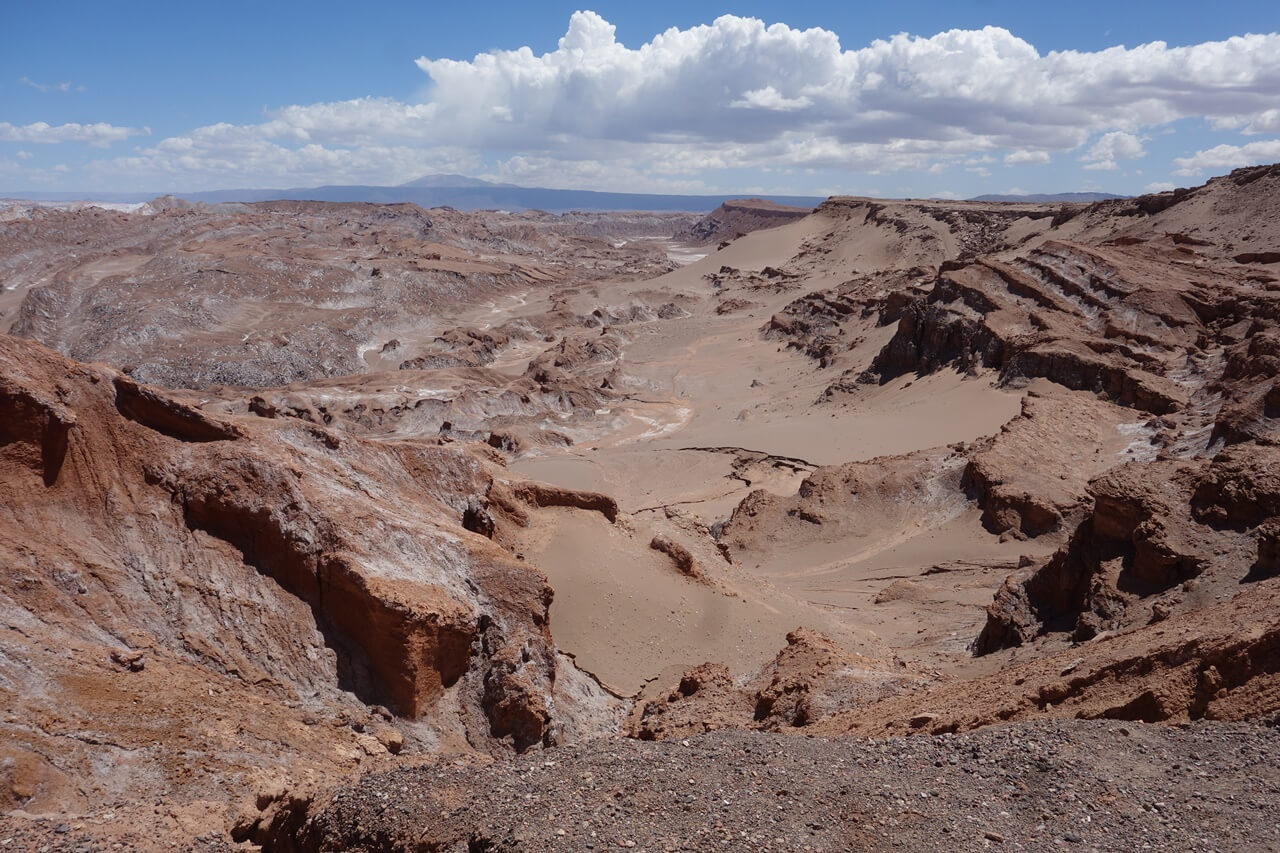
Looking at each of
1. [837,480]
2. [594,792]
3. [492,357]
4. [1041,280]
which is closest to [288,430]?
[594,792]

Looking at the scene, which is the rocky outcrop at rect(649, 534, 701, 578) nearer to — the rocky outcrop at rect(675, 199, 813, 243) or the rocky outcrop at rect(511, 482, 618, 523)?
the rocky outcrop at rect(511, 482, 618, 523)

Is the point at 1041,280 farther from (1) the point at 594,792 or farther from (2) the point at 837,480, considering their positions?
(1) the point at 594,792

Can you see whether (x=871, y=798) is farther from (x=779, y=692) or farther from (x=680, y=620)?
(x=680, y=620)

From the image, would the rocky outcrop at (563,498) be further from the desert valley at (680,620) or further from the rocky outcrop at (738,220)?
the rocky outcrop at (738,220)

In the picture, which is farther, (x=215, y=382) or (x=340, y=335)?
(x=340, y=335)

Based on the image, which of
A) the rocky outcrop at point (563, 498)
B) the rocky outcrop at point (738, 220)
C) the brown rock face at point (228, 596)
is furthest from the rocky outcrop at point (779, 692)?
the rocky outcrop at point (738, 220)

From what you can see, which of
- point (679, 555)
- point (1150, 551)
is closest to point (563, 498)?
point (679, 555)
